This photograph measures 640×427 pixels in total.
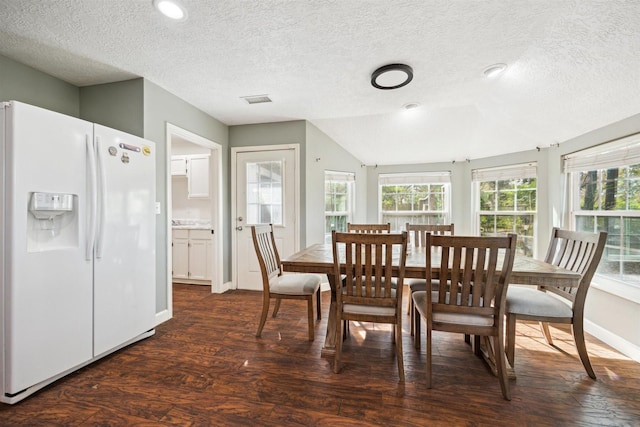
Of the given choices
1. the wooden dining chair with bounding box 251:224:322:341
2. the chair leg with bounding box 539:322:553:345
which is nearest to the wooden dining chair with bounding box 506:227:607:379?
the chair leg with bounding box 539:322:553:345

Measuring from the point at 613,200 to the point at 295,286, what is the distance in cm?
303

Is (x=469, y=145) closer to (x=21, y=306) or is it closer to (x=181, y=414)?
(x=181, y=414)

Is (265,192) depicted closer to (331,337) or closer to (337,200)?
(337,200)

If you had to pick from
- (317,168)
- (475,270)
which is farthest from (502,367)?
(317,168)

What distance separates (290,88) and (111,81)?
1707 mm

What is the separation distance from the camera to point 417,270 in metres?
1.79

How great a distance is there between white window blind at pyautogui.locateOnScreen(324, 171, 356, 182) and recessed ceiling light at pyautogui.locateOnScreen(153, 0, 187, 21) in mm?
2617

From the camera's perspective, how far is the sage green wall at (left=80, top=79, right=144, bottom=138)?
8.16ft

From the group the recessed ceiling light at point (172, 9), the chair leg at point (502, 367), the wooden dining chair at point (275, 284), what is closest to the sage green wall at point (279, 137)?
the wooden dining chair at point (275, 284)

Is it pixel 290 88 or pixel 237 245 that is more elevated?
pixel 290 88

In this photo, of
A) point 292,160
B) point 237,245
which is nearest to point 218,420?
point 237,245

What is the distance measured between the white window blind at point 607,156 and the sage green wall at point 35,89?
5056 mm

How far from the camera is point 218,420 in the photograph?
1.41 m

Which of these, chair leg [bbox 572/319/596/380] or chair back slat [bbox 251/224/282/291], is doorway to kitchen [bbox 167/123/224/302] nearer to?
chair back slat [bbox 251/224/282/291]
